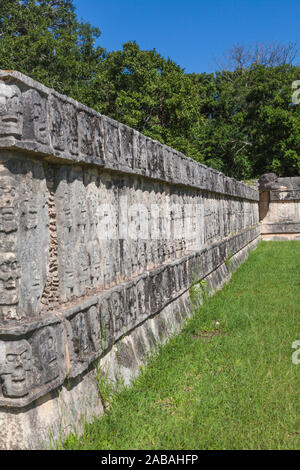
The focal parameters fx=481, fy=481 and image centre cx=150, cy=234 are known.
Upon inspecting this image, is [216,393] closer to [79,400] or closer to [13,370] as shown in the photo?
[79,400]

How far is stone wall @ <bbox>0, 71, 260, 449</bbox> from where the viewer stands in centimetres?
230

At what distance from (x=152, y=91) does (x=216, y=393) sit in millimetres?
20426

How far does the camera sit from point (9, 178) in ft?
7.58

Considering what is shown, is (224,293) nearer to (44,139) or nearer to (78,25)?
(44,139)

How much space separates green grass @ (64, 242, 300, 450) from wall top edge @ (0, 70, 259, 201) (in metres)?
1.55

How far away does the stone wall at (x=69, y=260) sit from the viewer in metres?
2.30

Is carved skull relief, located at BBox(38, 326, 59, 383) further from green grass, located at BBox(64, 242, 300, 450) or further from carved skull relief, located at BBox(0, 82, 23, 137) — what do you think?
carved skull relief, located at BBox(0, 82, 23, 137)

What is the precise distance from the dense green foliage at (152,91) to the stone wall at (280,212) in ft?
20.3

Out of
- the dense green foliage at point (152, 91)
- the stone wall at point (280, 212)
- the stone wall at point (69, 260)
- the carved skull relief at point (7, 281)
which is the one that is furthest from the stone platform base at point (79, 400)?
the dense green foliage at point (152, 91)

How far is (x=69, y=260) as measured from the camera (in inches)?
113

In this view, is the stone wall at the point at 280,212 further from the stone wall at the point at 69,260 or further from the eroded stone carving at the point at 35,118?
the eroded stone carving at the point at 35,118

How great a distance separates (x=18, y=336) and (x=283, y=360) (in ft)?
7.57

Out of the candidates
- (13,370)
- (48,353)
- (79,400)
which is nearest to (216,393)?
(79,400)

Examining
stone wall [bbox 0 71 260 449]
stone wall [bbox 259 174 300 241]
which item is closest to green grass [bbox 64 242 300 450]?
stone wall [bbox 0 71 260 449]
